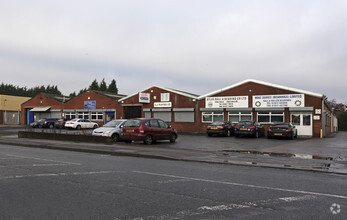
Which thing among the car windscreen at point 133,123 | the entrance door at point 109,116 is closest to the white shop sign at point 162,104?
the entrance door at point 109,116

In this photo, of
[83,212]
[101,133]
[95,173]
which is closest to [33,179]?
[95,173]

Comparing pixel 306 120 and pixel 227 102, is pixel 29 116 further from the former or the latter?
pixel 306 120

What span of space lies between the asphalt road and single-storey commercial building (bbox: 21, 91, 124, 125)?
33.0m

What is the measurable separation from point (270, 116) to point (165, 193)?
26.3 meters

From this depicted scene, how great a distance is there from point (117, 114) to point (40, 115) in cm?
1758

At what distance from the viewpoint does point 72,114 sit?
1818 inches

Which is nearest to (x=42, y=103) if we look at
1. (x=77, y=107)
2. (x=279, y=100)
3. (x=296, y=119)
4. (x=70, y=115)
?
(x=70, y=115)

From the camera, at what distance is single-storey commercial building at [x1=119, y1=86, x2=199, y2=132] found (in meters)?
35.4

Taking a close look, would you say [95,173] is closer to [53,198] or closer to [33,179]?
[33,179]

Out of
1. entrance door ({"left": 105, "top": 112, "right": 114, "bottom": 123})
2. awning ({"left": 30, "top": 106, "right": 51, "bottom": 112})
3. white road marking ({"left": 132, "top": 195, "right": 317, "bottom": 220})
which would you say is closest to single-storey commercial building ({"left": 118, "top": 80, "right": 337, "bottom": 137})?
entrance door ({"left": 105, "top": 112, "right": 114, "bottom": 123})

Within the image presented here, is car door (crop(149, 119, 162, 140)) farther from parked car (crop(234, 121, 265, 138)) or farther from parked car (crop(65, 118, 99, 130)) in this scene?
parked car (crop(65, 118, 99, 130))

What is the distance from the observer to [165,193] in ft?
20.1

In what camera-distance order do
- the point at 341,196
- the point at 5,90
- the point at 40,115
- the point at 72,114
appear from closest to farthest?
the point at 341,196
the point at 72,114
the point at 40,115
the point at 5,90

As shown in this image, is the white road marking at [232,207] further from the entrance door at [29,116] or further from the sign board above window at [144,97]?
the entrance door at [29,116]
